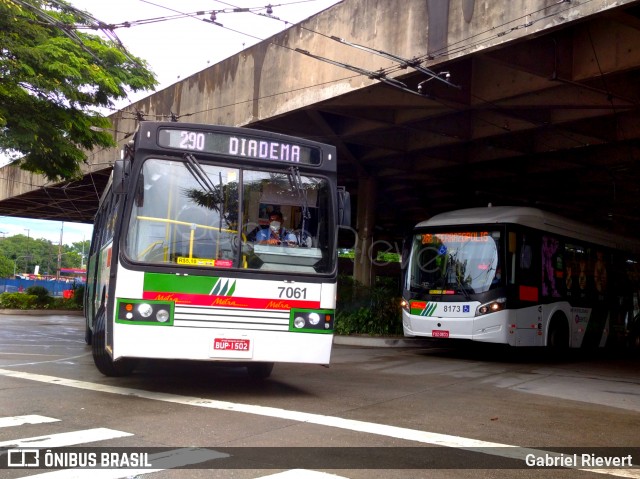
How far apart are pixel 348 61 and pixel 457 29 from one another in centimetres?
338

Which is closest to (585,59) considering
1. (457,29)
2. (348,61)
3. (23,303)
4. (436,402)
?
(457,29)

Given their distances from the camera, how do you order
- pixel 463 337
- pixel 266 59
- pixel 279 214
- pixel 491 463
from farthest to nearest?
pixel 266 59
pixel 463 337
pixel 279 214
pixel 491 463

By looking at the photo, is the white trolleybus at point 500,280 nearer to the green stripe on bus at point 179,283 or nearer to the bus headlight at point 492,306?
the bus headlight at point 492,306

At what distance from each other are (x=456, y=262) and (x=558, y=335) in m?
3.37

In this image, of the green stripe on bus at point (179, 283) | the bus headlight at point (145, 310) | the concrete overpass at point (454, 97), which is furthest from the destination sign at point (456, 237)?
the bus headlight at point (145, 310)

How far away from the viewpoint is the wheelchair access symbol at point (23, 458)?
5.44m

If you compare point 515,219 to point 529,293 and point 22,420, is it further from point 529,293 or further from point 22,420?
point 22,420

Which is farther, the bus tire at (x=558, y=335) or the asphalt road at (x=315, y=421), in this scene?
the bus tire at (x=558, y=335)

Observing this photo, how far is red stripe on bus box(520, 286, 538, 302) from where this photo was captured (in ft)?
50.8

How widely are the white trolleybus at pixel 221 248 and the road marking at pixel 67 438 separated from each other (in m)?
1.79

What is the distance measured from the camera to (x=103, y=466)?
17.9ft

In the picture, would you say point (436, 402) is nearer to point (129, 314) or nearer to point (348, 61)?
point (129, 314)

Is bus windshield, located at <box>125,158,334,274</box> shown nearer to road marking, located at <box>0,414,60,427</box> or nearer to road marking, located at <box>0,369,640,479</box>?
road marking, located at <box>0,369,640,479</box>

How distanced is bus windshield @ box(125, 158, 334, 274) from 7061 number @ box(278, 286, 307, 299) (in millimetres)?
253
